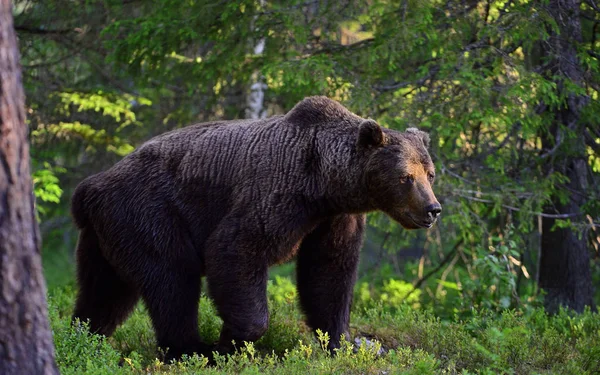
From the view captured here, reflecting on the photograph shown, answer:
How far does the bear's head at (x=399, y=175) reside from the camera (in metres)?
6.34

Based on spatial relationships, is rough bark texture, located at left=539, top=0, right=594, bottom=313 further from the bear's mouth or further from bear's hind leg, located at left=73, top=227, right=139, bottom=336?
bear's hind leg, located at left=73, top=227, right=139, bottom=336

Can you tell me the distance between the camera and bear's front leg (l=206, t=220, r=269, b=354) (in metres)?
6.52

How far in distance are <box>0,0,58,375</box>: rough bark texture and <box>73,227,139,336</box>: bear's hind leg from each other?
3270mm

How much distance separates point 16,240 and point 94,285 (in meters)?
3.45

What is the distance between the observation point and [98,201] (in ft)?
23.2

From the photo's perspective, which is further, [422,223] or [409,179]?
[409,179]

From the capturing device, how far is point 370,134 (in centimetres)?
657

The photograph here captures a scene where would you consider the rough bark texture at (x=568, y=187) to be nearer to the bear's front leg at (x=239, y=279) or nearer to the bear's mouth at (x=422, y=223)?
the bear's mouth at (x=422, y=223)

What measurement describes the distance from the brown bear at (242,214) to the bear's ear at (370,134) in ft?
0.04

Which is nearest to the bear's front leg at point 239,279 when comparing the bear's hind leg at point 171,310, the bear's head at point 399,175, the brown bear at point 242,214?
the brown bear at point 242,214

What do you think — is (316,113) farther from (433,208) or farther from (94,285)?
(94,285)

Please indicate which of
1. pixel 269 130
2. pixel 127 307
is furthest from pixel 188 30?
pixel 127 307

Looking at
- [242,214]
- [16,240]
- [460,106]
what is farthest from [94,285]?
[460,106]

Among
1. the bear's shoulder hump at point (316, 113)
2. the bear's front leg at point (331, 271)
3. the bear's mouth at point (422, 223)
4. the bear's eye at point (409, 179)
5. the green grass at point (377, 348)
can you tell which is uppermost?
the bear's shoulder hump at point (316, 113)
